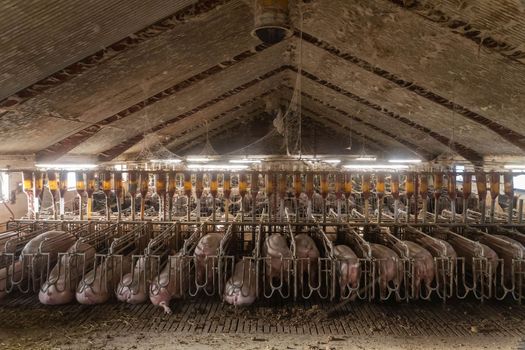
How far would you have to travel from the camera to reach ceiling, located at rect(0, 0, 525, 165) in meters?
4.28

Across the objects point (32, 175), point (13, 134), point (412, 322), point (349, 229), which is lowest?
point (412, 322)

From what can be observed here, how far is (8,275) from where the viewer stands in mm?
4781

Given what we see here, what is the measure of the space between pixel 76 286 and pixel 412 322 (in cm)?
404

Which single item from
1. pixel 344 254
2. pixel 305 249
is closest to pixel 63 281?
pixel 305 249

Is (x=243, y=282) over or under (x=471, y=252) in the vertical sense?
under

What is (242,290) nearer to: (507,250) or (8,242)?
(8,242)

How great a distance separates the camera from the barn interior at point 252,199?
3.97 metres

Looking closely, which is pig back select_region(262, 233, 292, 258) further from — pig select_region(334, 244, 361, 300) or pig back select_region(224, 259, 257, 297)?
pig select_region(334, 244, 361, 300)

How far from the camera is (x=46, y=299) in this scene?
14.8 ft

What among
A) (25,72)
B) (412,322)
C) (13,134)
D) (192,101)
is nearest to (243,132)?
(192,101)

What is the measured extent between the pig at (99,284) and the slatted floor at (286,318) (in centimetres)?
10

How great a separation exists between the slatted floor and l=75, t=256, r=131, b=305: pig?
10 cm

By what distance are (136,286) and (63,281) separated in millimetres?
909

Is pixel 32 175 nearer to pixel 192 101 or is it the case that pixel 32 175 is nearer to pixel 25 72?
pixel 25 72
